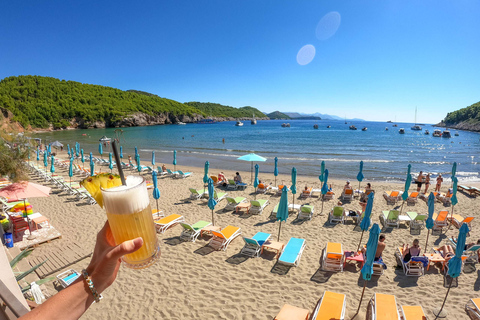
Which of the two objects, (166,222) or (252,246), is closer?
(252,246)

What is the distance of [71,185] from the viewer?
12.8 metres

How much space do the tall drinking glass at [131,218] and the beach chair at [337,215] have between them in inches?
374

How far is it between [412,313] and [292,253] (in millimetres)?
2975

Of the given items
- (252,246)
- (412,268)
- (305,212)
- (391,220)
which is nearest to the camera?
(412,268)

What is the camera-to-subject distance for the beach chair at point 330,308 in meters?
4.70

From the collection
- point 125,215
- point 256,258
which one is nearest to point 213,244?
point 256,258

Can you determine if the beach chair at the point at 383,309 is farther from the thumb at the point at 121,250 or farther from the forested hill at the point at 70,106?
the forested hill at the point at 70,106

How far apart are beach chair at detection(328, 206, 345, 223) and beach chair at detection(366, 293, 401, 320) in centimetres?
465

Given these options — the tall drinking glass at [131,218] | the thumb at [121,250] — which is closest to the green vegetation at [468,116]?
the tall drinking glass at [131,218]

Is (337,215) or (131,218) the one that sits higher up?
(131,218)

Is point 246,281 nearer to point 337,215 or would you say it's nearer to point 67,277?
point 67,277

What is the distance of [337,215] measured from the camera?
9.80 meters

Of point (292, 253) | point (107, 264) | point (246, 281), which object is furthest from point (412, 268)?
point (107, 264)

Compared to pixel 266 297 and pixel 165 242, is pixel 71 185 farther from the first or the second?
pixel 266 297
